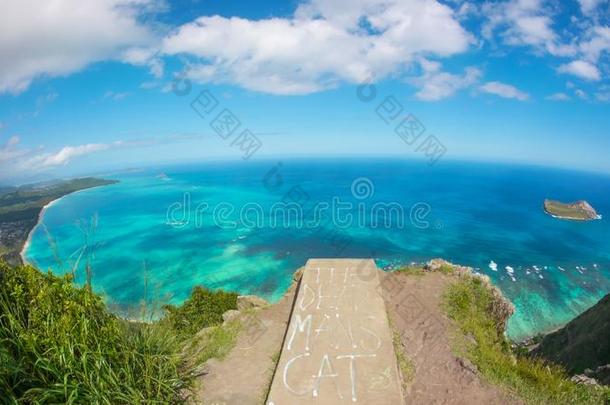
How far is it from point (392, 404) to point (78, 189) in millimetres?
211954

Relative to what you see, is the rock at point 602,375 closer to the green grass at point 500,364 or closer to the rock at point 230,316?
the green grass at point 500,364

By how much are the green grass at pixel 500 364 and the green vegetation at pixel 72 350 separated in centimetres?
862

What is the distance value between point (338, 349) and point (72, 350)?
21.5 feet

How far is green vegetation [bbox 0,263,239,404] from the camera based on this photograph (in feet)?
20.1

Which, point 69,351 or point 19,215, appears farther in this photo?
point 19,215

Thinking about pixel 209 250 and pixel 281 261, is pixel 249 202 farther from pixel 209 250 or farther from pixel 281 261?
pixel 281 261

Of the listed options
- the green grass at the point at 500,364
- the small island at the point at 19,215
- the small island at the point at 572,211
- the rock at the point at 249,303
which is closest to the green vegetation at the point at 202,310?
the rock at the point at 249,303

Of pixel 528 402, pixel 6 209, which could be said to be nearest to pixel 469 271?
pixel 528 402

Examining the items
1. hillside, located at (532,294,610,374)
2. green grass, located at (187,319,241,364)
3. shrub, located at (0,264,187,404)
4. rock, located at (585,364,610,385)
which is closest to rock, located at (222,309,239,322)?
green grass, located at (187,319,241,364)

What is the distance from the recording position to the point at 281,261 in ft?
192

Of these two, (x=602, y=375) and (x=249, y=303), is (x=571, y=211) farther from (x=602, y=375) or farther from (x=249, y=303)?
(x=249, y=303)

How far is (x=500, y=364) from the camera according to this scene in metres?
10.2

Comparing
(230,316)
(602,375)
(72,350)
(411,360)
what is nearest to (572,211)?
(602,375)

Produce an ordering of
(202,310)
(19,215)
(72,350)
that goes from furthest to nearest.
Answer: (19,215) < (202,310) < (72,350)
